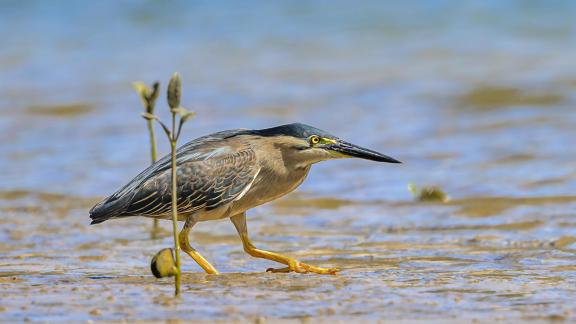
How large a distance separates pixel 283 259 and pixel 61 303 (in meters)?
1.72

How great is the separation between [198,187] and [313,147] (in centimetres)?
76

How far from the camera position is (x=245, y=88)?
16672 millimetres

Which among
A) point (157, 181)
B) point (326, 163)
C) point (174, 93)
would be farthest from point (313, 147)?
point (326, 163)

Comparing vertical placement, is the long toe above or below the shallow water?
below

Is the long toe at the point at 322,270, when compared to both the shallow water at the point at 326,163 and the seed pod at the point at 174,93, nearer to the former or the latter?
the shallow water at the point at 326,163

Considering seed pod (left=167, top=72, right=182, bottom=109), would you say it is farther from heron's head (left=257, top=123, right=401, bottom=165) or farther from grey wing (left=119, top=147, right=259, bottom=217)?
heron's head (left=257, top=123, right=401, bottom=165)

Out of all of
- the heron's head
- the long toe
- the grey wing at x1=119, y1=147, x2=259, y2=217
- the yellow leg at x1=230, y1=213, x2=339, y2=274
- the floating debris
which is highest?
the heron's head

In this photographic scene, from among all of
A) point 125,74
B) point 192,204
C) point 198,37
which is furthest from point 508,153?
point 198,37

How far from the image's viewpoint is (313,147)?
6.81 m

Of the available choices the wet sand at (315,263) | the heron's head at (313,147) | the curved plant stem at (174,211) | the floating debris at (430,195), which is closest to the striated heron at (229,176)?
the heron's head at (313,147)

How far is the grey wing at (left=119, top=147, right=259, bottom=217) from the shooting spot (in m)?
6.60

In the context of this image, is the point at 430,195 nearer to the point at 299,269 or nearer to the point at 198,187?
the point at 299,269

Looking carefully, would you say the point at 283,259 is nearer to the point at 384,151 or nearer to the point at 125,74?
the point at 384,151

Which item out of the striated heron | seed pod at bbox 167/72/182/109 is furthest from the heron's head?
seed pod at bbox 167/72/182/109
